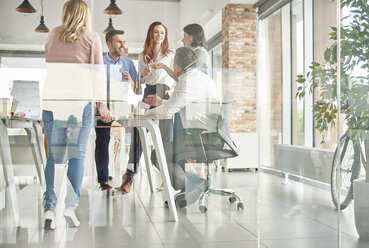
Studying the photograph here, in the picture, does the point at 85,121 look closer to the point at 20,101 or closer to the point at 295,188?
the point at 20,101

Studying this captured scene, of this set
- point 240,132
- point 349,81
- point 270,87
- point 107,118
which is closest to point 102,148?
point 107,118

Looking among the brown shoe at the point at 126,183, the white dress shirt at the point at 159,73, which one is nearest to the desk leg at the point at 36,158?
the brown shoe at the point at 126,183

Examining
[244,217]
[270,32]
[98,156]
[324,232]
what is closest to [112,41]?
[98,156]

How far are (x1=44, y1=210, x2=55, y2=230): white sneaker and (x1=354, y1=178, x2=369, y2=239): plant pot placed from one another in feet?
6.05

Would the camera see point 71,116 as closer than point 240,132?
Yes

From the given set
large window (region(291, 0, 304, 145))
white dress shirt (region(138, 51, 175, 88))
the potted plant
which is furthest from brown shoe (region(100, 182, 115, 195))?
the potted plant

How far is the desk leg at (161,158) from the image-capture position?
254 cm

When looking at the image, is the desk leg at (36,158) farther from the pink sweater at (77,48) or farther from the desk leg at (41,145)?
the pink sweater at (77,48)

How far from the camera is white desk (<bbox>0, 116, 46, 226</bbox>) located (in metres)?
2.42

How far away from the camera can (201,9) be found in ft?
8.76

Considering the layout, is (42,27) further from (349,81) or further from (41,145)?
(349,81)

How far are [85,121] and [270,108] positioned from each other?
1.14 m

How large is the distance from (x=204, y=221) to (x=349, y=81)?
1271 millimetres

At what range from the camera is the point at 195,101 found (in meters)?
2.60
